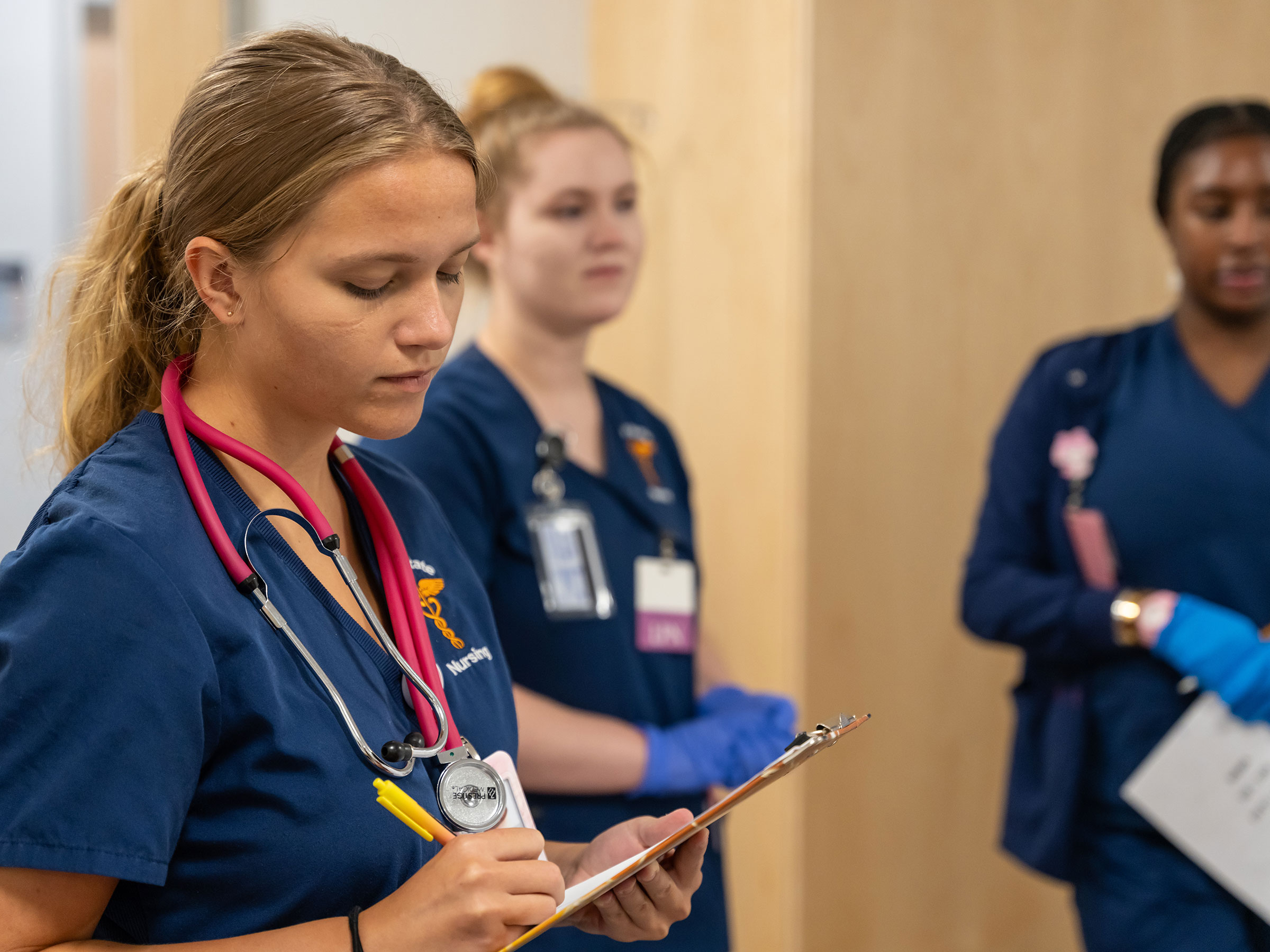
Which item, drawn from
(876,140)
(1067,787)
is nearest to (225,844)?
(1067,787)

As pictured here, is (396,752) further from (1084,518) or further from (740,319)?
(740,319)

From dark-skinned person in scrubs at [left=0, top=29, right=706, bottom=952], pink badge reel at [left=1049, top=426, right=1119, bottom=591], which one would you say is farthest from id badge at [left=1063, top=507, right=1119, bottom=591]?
dark-skinned person in scrubs at [left=0, top=29, right=706, bottom=952]

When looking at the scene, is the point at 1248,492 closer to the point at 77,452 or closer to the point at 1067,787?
the point at 1067,787

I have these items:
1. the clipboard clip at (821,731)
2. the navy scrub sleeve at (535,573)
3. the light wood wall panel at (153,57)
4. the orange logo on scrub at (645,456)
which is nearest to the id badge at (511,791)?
the clipboard clip at (821,731)

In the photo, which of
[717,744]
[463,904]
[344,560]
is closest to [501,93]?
[717,744]

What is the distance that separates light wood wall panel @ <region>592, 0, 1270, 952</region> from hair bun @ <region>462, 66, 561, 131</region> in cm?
72

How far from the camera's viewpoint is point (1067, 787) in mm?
1809

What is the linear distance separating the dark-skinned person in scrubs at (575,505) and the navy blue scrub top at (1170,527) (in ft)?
1.54

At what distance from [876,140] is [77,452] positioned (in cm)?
192

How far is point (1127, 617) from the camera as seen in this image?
1.75 m

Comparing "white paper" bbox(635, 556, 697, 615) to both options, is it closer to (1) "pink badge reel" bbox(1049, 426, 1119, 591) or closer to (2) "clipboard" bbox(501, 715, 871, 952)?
(1) "pink badge reel" bbox(1049, 426, 1119, 591)

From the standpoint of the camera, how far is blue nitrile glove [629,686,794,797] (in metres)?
1.64

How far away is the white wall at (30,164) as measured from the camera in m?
1.97

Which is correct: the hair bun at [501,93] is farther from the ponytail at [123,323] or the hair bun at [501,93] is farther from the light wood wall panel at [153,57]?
the ponytail at [123,323]
